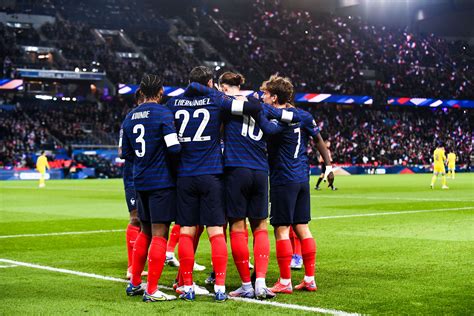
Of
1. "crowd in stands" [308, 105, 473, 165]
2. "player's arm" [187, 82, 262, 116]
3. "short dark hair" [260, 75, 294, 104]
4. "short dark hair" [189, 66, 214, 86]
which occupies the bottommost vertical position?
"crowd in stands" [308, 105, 473, 165]

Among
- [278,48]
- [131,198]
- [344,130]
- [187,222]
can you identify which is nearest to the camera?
[187,222]

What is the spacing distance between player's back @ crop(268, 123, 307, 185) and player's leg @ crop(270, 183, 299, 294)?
10cm

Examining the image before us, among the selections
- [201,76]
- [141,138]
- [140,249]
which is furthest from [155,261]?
[201,76]

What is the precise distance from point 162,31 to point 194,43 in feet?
10.7

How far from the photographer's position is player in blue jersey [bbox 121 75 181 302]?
25.3 feet

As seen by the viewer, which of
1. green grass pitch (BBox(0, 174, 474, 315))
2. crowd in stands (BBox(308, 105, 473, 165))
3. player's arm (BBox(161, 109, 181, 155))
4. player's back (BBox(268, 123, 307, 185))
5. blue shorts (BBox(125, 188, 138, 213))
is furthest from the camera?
crowd in stands (BBox(308, 105, 473, 165))

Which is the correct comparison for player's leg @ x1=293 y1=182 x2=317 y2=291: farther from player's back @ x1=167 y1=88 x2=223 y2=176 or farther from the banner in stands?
the banner in stands

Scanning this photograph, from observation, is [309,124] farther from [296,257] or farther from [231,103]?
[296,257]

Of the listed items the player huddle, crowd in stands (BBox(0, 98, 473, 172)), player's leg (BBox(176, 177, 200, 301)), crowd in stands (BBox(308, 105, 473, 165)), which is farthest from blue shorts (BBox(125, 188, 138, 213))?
crowd in stands (BBox(308, 105, 473, 165))

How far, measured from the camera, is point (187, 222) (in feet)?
25.2

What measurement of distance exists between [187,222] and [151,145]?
2.93ft

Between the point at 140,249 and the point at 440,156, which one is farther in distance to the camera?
the point at 440,156

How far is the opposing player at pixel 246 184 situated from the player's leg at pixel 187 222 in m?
0.38

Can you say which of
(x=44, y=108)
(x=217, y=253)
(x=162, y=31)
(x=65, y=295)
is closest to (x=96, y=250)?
(x=65, y=295)
